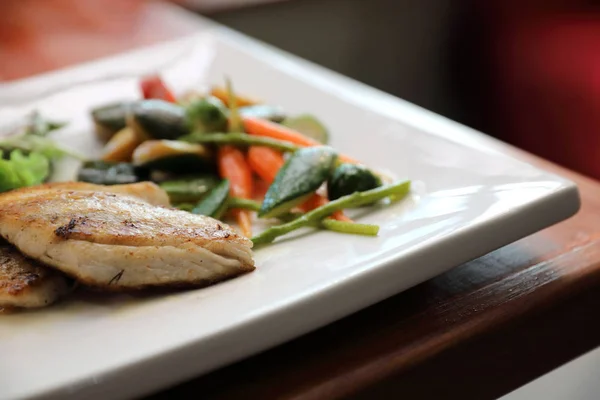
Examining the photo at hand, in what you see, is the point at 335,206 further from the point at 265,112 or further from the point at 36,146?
the point at 36,146

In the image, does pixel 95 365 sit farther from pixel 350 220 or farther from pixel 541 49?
pixel 541 49

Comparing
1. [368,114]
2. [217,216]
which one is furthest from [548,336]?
[368,114]

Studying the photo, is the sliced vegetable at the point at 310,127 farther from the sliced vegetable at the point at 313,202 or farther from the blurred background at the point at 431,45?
the blurred background at the point at 431,45

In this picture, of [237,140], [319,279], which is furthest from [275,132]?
[319,279]

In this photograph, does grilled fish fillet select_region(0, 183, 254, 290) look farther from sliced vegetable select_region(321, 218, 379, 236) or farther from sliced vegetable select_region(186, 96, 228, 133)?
sliced vegetable select_region(186, 96, 228, 133)

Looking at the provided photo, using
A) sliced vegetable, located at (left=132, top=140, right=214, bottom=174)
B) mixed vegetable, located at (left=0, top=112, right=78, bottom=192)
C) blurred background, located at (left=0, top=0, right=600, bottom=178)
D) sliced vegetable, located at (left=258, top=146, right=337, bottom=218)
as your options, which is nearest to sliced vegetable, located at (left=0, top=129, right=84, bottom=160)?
mixed vegetable, located at (left=0, top=112, right=78, bottom=192)

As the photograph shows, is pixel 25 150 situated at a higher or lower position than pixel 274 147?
lower
